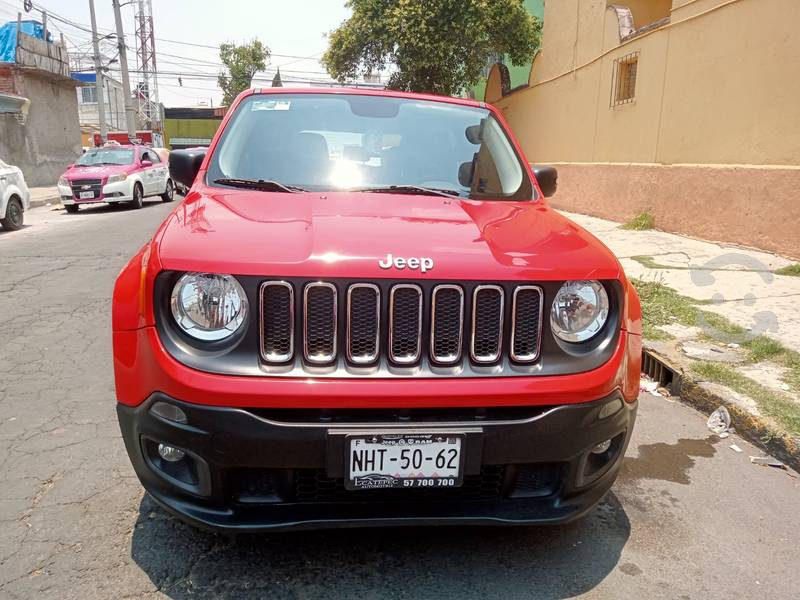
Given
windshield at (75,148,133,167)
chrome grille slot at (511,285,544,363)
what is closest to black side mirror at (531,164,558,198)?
chrome grille slot at (511,285,544,363)

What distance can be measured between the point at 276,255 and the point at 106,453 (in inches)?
69.3

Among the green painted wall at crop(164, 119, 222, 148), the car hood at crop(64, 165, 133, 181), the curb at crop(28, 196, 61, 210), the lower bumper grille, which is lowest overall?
the curb at crop(28, 196, 61, 210)

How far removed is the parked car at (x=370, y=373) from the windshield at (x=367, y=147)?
0.79 meters

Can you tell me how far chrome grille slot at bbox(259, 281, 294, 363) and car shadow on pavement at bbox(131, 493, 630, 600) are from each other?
0.80m

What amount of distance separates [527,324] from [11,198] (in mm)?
12264

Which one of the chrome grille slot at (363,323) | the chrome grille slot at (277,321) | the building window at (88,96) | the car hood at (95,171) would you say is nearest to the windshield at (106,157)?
the car hood at (95,171)

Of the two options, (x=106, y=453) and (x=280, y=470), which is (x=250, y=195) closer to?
(x=280, y=470)

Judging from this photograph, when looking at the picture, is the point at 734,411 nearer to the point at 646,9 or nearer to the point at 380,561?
the point at 380,561

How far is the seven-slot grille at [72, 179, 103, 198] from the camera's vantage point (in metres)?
15.2

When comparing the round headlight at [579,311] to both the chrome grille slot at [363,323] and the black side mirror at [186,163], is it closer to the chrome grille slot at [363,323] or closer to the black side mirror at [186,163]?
the chrome grille slot at [363,323]

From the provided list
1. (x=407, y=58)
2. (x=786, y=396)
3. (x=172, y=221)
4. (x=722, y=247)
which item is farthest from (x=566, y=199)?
(x=172, y=221)

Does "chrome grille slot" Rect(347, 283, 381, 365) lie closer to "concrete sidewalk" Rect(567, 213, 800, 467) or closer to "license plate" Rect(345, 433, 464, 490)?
"license plate" Rect(345, 433, 464, 490)

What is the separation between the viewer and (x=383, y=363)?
2037mm

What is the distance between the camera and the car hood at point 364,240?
2014mm
